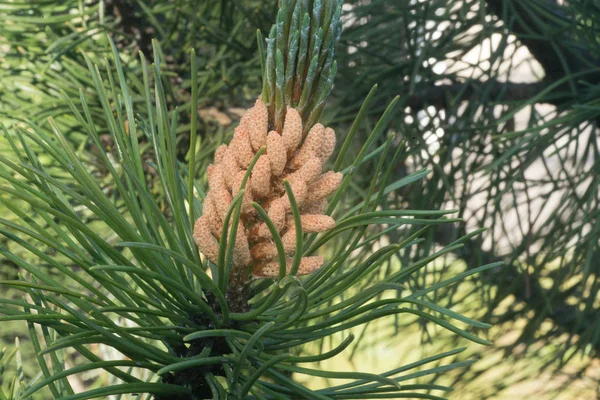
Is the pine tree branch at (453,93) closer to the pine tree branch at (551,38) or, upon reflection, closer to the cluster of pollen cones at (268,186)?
the pine tree branch at (551,38)

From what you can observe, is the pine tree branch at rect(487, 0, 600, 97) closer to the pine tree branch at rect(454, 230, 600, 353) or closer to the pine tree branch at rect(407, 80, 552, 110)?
the pine tree branch at rect(407, 80, 552, 110)

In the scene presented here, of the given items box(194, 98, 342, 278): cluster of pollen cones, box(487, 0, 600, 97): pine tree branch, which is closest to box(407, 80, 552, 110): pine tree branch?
box(487, 0, 600, 97): pine tree branch

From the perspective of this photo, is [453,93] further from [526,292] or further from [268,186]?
[268,186]

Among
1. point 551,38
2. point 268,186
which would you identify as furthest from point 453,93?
point 268,186

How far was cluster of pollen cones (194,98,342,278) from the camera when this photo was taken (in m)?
0.21

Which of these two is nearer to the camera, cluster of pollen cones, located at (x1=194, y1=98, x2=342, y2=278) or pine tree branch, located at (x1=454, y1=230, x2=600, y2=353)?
cluster of pollen cones, located at (x1=194, y1=98, x2=342, y2=278)

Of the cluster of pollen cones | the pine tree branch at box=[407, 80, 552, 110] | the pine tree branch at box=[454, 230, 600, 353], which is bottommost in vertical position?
the pine tree branch at box=[454, 230, 600, 353]

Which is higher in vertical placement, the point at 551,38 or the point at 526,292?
the point at 551,38

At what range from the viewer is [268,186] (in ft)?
0.70

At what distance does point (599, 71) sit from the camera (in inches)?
18.3

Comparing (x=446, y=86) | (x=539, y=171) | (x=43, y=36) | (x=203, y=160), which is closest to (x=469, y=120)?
(x=446, y=86)

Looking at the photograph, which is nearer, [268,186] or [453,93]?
[268,186]

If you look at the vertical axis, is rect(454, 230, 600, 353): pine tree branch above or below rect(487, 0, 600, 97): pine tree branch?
below

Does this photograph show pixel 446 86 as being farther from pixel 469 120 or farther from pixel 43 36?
pixel 43 36
